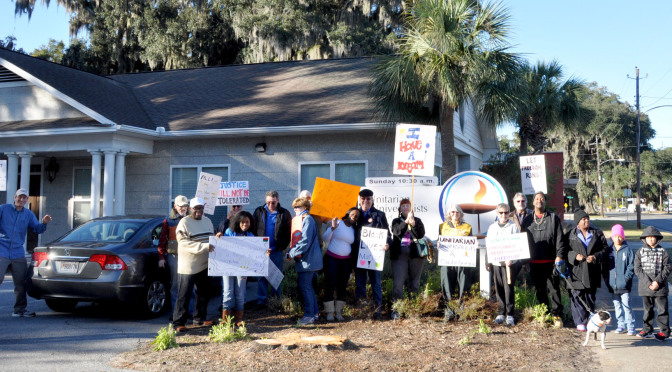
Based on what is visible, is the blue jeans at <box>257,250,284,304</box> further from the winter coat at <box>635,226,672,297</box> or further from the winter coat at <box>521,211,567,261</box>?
the winter coat at <box>635,226,672,297</box>

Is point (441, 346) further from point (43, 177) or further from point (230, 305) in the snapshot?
point (43, 177)

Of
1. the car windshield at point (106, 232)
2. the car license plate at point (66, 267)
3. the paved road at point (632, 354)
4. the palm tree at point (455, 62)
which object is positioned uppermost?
the palm tree at point (455, 62)

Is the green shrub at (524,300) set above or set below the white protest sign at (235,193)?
below

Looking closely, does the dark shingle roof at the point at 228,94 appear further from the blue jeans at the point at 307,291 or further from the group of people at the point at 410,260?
the blue jeans at the point at 307,291

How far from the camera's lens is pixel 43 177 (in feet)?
53.2

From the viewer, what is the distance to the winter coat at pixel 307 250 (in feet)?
23.7

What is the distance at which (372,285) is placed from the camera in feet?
25.5

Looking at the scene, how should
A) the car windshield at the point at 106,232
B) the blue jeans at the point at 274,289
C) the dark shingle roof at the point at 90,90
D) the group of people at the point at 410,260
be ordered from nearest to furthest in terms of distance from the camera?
the group of people at the point at 410,260 → the car windshield at the point at 106,232 → the blue jeans at the point at 274,289 → the dark shingle roof at the point at 90,90

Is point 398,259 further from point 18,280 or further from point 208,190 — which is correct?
point 18,280

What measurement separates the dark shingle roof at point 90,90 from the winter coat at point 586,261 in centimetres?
1092

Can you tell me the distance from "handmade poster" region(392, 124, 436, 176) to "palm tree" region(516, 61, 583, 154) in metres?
10.8

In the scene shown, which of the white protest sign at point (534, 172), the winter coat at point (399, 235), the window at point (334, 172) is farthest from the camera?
the window at point (334, 172)

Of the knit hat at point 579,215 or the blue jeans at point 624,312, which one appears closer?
the blue jeans at point 624,312

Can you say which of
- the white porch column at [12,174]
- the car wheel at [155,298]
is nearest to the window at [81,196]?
the white porch column at [12,174]
